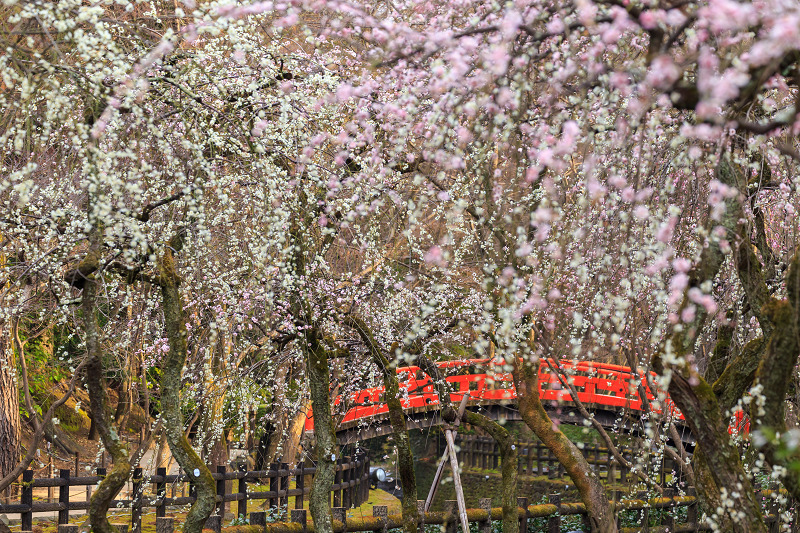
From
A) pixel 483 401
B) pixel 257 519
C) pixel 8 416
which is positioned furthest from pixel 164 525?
pixel 483 401

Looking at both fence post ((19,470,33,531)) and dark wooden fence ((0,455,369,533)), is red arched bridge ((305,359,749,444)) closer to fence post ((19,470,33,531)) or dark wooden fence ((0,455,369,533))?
dark wooden fence ((0,455,369,533))

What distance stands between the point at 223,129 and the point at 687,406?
403 cm

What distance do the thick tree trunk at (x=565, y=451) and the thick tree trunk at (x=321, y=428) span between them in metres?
2.30

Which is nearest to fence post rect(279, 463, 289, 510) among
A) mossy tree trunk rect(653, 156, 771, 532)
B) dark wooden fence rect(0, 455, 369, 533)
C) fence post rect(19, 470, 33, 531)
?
dark wooden fence rect(0, 455, 369, 533)

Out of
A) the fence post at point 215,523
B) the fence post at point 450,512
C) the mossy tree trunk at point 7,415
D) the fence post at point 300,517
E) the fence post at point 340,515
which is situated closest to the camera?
the fence post at point 215,523

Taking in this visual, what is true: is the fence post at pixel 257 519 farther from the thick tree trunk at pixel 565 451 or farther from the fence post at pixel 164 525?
the thick tree trunk at pixel 565 451

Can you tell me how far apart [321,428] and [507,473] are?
2404 millimetres

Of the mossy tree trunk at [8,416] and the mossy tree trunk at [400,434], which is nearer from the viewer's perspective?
the mossy tree trunk at [400,434]

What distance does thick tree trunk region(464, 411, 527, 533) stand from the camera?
8332 mm

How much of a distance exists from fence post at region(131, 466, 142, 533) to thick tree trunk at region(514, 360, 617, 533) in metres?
4.21

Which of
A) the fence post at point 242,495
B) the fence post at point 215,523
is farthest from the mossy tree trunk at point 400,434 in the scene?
the fence post at point 242,495

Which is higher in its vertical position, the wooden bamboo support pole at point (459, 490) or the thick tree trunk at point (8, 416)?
the thick tree trunk at point (8, 416)

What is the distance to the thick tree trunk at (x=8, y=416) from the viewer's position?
9.71 m

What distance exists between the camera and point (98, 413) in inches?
222
